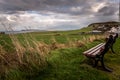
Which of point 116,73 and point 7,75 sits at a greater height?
point 7,75

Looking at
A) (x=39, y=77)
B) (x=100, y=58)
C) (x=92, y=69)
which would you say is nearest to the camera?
(x=39, y=77)

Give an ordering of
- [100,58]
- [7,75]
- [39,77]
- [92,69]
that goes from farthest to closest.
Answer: [100,58]
[92,69]
[39,77]
[7,75]

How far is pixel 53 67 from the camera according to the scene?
294 inches

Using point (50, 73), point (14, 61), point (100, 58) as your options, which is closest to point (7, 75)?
point (14, 61)

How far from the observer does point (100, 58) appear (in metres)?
8.11

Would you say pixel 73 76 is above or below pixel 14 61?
below

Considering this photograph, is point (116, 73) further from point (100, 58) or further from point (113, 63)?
point (113, 63)

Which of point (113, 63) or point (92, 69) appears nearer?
point (92, 69)

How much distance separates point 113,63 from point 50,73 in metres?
3.86

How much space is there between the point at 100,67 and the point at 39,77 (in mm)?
2843

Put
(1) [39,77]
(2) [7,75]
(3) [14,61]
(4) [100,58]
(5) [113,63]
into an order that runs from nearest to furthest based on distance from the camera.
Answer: (2) [7,75] → (1) [39,77] → (3) [14,61] → (4) [100,58] → (5) [113,63]

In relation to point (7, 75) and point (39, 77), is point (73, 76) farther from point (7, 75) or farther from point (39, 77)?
point (7, 75)

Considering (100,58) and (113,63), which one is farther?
(113,63)

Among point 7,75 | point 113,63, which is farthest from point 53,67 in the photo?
point 113,63
